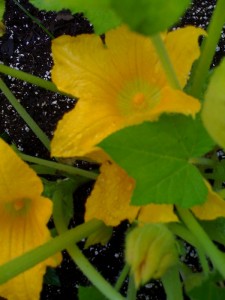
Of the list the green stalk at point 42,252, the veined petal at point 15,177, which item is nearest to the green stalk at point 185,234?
the green stalk at point 42,252

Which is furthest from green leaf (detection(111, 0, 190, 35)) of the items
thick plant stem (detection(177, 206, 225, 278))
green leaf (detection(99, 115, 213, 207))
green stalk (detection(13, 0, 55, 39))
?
green stalk (detection(13, 0, 55, 39))

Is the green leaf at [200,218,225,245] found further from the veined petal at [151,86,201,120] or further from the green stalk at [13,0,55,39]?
the green stalk at [13,0,55,39]

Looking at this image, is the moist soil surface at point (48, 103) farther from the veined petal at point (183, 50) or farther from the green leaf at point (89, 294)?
the veined petal at point (183, 50)

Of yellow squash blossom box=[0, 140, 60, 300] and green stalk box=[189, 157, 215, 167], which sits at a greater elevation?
yellow squash blossom box=[0, 140, 60, 300]

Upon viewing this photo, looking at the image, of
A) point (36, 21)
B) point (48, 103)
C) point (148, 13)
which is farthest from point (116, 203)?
point (36, 21)

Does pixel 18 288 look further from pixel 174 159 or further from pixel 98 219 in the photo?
pixel 174 159

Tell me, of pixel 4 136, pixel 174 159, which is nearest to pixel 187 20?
pixel 4 136

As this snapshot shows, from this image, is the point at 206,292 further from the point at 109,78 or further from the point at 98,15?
the point at 98,15
